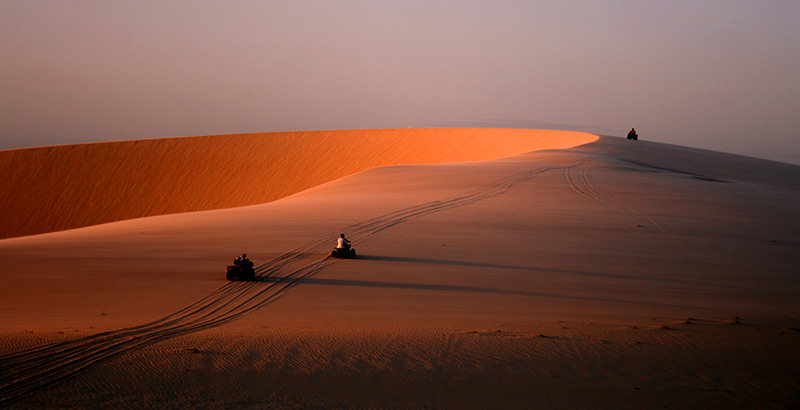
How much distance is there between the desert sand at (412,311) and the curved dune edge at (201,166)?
2938cm

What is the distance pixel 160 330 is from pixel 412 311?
2.43 meters

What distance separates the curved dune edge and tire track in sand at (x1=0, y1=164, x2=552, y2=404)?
110 feet

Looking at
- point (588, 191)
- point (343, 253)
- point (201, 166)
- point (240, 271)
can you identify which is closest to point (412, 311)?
point (240, 271)

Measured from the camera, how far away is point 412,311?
6.72 meters

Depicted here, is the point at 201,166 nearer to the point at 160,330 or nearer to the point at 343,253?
the point at 343,253

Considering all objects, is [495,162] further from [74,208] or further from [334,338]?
[74,208]

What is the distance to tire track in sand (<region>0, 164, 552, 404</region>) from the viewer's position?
4465mm

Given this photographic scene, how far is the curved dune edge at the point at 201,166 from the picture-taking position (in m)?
40.8

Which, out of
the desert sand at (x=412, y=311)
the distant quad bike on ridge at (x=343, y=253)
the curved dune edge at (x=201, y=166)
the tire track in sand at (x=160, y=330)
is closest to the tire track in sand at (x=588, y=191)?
the desert sand at (x=412, y=311)

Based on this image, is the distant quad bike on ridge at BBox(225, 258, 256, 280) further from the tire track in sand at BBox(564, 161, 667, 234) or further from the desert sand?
the tire track in sand at BBox(564, 161, 667, 234)

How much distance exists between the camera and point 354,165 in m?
49.4

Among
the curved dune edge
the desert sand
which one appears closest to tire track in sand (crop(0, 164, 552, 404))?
the desert sand

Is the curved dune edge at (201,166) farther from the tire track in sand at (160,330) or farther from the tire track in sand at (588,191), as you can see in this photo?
the tire track in sand at (160,330)

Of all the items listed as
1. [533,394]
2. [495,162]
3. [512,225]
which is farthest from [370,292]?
[495,162]
